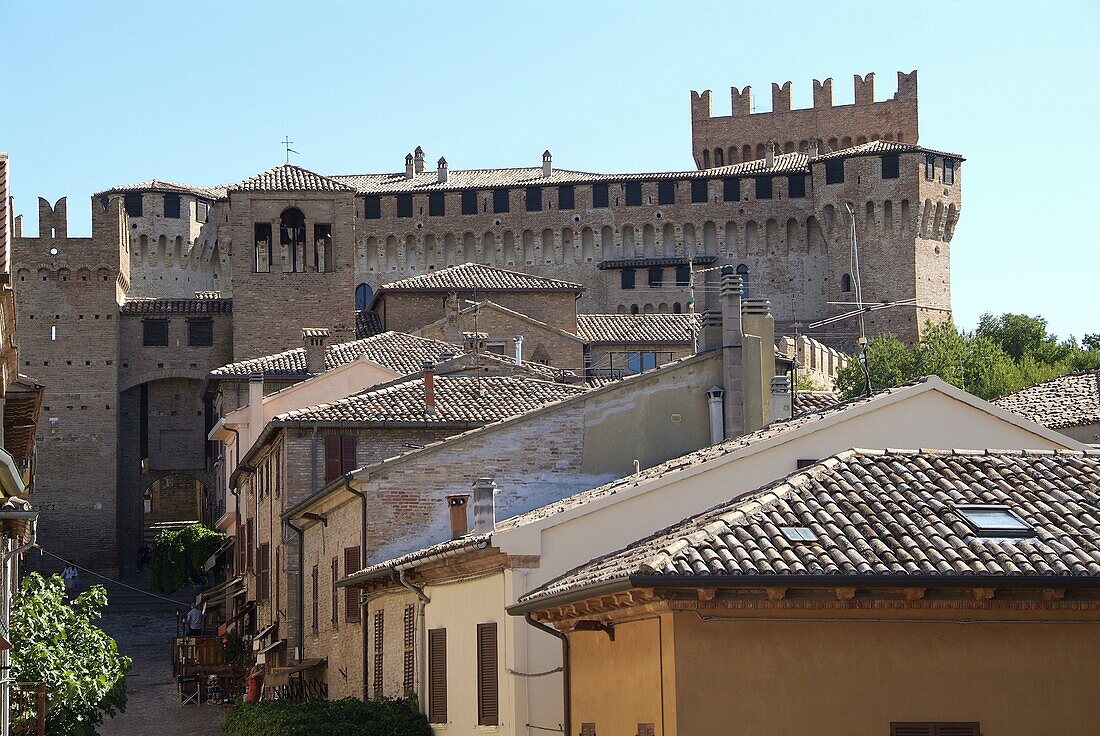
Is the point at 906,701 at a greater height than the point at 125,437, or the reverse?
the point at 125,437

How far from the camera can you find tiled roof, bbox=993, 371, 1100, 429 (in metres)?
35.5

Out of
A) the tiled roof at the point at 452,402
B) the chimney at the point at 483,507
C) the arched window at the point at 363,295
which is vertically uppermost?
the arched window at the point at 363,295

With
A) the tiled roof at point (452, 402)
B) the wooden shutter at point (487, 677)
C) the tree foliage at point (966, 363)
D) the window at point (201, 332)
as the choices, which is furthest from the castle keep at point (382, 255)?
the wooden shutter at point (487, 677)

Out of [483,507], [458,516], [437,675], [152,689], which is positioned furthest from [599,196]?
[483,507]

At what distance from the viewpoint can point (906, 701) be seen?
49.2 feet

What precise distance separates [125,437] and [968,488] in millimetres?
60988

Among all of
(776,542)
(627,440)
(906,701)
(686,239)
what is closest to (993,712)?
(906,701)

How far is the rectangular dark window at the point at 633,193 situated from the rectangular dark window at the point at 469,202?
271 inches

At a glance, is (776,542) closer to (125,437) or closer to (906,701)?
(906,701)

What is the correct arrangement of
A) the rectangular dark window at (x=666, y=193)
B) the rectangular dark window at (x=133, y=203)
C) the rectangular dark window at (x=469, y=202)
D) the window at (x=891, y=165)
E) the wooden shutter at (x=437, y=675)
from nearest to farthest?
the wooden shutter at (x=437, y=675)
the window at (x=891, y=165)
the rectangular dark window at (x=133, y=203)
the rectangular dark window at (x=666, y=193)
the rectangular dark window at (x=469, y=202)

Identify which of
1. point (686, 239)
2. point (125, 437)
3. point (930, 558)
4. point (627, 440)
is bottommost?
point (930, 558)

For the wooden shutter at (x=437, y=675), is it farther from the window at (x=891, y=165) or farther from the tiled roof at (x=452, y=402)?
the window at (x=891, y=165)

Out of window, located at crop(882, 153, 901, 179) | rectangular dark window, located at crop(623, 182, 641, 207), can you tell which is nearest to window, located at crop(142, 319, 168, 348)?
rectangular dark window, located at crop(623, 182, 641, 207)

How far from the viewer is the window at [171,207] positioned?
89.6m
